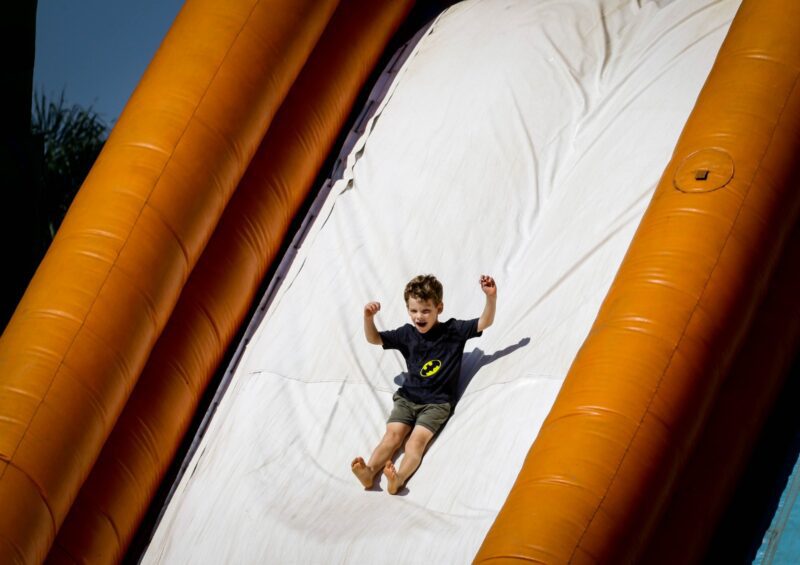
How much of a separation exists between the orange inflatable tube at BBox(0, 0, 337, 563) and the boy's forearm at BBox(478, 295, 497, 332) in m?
0.89

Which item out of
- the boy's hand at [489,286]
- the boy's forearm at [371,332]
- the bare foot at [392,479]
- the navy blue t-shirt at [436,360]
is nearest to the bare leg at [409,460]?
the bare foot at [392,479]

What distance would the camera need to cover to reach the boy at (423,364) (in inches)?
102

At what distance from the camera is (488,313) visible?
8.51 ft

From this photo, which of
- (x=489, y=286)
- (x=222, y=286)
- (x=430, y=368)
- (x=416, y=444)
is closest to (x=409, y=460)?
(x=416, y=444)

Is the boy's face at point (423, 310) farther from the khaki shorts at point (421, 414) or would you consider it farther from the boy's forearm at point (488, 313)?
the khaki shorts at point (421, 414)

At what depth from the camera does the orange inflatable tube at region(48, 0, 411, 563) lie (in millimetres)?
2711

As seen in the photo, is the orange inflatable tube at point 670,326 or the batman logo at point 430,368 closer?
the orange inflatable tube at point 670,326

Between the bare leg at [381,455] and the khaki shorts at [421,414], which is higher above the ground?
the khaki shorts at [421,414]

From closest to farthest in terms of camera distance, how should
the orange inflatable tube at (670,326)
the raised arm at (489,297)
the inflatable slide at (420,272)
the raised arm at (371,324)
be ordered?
1. the orange inflatable tube at (670,326)
2. the inflatable slide at (420,272)
3. the raised arm at (489,297)
4. the raised arm at (371,324)

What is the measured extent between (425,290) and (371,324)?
19 cm

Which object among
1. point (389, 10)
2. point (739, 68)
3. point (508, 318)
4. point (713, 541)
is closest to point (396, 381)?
point (508, 318)

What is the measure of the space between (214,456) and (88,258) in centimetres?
69

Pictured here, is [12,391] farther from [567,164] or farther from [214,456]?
[567,164]

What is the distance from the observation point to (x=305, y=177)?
3.38 m
